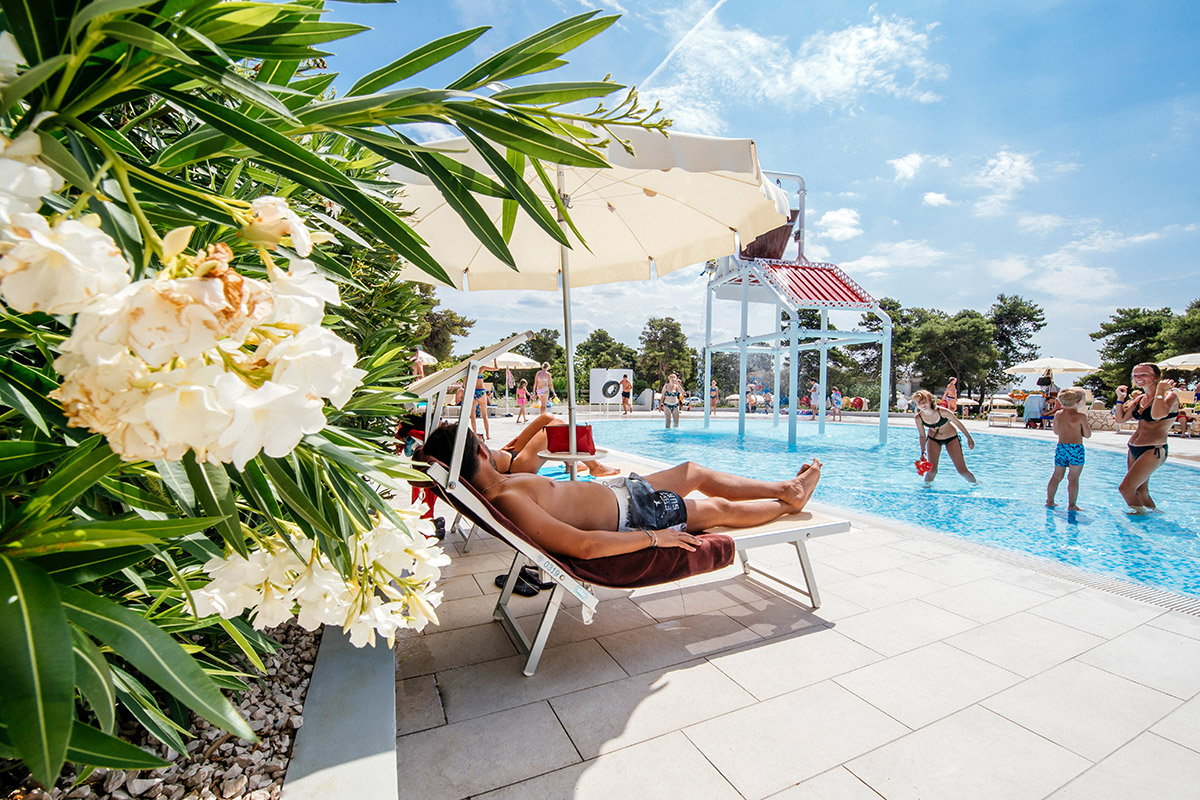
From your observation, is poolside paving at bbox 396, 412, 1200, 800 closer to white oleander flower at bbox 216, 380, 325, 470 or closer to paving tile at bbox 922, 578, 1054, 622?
paving tile at bbox 922, 578, 1054, 622

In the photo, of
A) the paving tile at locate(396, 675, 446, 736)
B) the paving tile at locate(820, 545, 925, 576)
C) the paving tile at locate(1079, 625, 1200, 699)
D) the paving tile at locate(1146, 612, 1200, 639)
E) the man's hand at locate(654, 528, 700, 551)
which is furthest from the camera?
the paving tile at locate(820, 545, 925, 576)

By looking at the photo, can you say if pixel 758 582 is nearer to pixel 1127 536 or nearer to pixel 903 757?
pixel 903 757

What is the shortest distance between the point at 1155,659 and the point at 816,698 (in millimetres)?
1804

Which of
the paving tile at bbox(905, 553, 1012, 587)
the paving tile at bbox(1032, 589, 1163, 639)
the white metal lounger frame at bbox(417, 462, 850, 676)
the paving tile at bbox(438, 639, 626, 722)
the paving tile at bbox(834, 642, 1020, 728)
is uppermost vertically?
the white metal lounger frame at bbox(417, 462, 850, 676)

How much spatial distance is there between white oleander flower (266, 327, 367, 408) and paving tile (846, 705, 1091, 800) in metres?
2.20

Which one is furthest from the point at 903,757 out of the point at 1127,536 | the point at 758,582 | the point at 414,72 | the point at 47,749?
the point at 1127,536

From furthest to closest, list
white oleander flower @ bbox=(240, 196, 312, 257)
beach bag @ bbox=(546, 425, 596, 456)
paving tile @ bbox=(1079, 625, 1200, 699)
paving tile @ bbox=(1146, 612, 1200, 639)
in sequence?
1. beach bag @ bbox=(546, 425, 596, 456)
2. paving tile @ bbox=(1146, 612, 1200, 639)
3. paving tile @ bbox=(1079, 625, 1200, 699)
4. white oleander flower @ bbox=(240, 196, 312, 257)

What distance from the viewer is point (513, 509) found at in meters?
2.59

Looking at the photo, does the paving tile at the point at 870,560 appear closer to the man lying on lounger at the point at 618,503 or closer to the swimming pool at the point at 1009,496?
the man lying on lounger at the point at 618,503

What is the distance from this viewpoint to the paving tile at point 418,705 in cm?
206

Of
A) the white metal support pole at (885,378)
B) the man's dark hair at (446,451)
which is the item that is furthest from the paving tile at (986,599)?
the white metal support pole at (885,378)

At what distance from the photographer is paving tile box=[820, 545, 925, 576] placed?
3.74 metres

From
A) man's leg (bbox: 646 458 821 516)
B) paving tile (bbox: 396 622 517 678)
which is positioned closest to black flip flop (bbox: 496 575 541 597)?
paving tile (bbox: 396 622 517 678)

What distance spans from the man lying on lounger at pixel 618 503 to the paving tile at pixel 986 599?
101 cm
